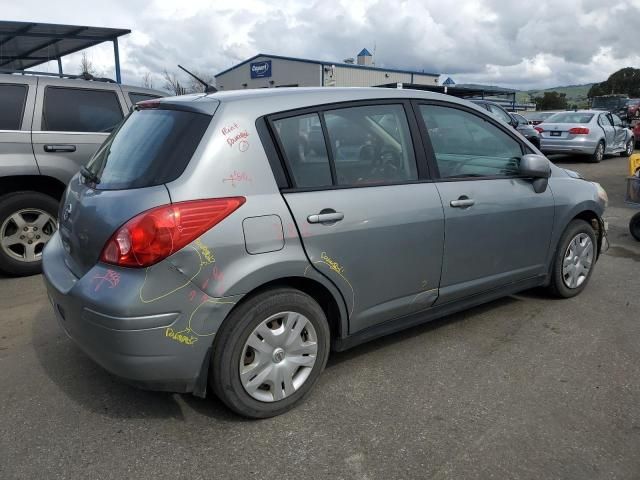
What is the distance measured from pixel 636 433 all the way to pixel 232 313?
2095 millimetres

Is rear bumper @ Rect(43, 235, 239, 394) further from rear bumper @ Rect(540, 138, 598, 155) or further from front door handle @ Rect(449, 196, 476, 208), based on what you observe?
rear bumper @ Rect(540, 138, 598, 155)

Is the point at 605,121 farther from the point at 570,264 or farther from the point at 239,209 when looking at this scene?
the point at 239,209

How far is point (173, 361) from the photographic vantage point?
7.91 feet

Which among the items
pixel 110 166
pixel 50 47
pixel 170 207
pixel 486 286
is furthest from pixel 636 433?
pixel 50 47

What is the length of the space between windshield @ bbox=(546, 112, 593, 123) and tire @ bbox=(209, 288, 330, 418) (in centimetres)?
1456

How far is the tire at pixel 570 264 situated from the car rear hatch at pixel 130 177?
301 cm

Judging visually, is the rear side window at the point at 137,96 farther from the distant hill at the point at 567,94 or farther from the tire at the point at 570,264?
the distant hill at the point at 567,94

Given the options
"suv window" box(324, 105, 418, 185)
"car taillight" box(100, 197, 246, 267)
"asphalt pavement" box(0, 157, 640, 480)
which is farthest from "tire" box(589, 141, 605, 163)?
"car taillight" box(100, 197, 246, 267)

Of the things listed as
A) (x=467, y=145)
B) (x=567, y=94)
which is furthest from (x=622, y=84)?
(x=467, y=145)

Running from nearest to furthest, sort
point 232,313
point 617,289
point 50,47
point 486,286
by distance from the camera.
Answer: point 232,313, point 486,286, point 617,289, point 50,47

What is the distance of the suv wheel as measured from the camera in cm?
Result: 1480

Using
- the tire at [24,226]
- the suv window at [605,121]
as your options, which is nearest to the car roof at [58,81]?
the tire at [24,226]

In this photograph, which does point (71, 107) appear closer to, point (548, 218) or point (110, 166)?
point (110, 166)

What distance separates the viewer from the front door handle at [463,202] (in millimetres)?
3301
